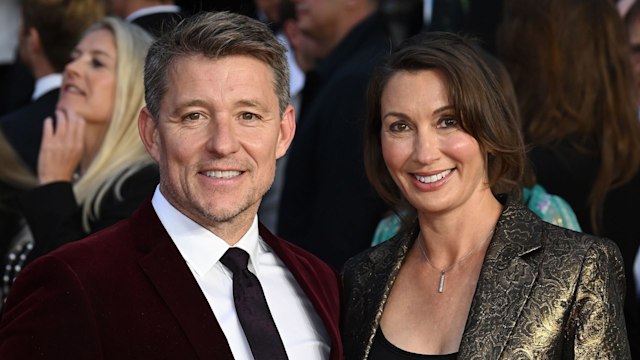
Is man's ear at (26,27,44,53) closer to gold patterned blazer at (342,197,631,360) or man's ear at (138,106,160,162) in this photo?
man's ear at (138,106,160,162)

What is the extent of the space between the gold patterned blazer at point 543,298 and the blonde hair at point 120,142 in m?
1.27

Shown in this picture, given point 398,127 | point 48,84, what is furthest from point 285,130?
point 48,84

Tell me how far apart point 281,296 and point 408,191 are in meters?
0.59

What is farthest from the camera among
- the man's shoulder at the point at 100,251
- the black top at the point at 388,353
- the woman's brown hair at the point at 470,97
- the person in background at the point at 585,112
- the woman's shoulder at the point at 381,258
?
the person in background at the point at 585,112

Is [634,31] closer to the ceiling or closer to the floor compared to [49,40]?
closer to the ceiling

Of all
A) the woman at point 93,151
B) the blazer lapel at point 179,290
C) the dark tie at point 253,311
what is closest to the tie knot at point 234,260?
the dark tie at point 253,311

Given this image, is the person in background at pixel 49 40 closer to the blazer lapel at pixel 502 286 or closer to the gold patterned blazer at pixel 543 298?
the gold patterned blazer at pixel 543 298

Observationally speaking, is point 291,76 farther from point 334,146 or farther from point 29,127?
point 29,127

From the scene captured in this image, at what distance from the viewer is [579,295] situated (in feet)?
11.3

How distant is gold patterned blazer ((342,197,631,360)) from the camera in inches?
135

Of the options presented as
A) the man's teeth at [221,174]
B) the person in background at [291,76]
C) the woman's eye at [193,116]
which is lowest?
the person in background at [291,76]

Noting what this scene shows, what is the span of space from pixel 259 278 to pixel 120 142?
4.45ft

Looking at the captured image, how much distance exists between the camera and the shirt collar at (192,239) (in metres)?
3.29

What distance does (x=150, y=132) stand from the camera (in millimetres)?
3426
